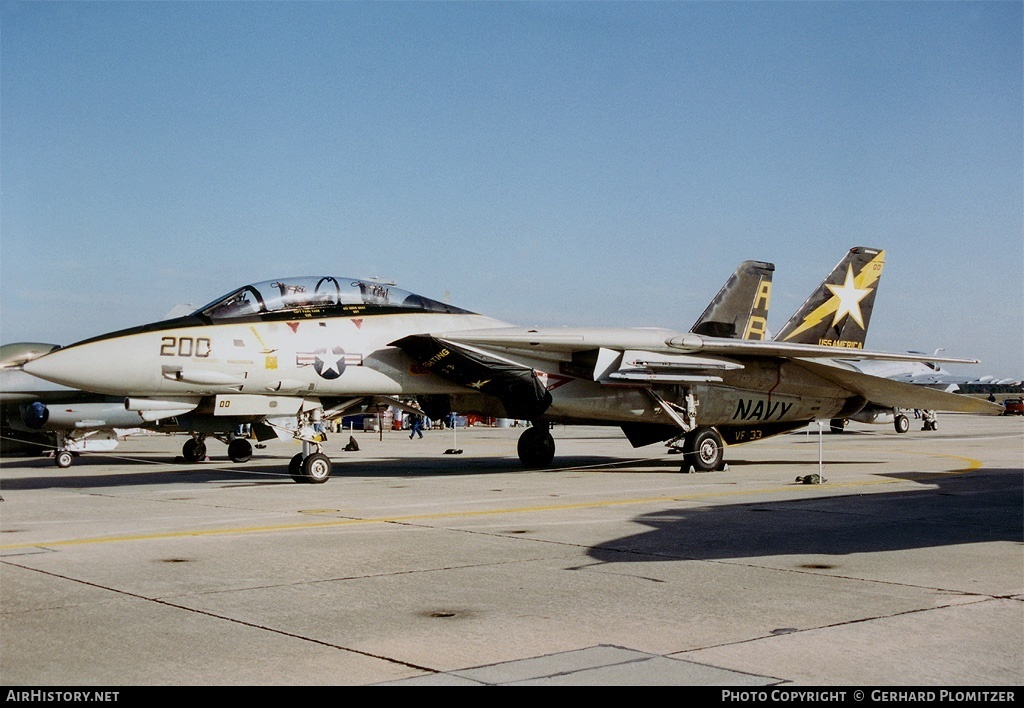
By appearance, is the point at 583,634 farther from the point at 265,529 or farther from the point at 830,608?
the point at 265,529

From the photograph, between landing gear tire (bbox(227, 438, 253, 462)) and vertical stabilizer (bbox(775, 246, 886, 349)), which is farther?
landing gear tire (bbox(227, 438, 253, 462))

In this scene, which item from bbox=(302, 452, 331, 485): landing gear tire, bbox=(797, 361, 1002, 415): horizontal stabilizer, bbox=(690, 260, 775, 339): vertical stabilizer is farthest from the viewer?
bbox=(690, 260, 775, 339): vertical stabilizer

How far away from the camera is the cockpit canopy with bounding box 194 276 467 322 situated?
45.3 feet

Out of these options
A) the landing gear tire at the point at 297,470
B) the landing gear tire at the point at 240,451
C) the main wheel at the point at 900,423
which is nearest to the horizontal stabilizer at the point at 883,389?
the landing gear tire at the point at 297,470

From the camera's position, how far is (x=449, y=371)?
1511cm

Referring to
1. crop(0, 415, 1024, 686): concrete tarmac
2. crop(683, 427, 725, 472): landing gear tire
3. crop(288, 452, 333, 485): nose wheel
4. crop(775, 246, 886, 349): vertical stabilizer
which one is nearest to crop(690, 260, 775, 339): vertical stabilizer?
crop(775, 246, 886, 349): vertical stabilizer

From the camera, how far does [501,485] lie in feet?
47.4

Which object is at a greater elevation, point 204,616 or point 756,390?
point 756,390

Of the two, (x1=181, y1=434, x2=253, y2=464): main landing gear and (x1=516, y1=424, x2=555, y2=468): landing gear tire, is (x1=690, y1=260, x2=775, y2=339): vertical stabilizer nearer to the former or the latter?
(x1=516, y1=424, x2=555, y2=468): landing gear tire

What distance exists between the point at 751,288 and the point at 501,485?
26.6 ft

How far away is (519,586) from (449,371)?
8670 millimetres

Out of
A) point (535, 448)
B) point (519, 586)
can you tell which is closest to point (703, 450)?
point (535, 448)

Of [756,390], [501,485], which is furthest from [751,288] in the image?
[501,485]

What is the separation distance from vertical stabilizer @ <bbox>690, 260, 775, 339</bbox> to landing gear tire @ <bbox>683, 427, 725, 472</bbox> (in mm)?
3260
